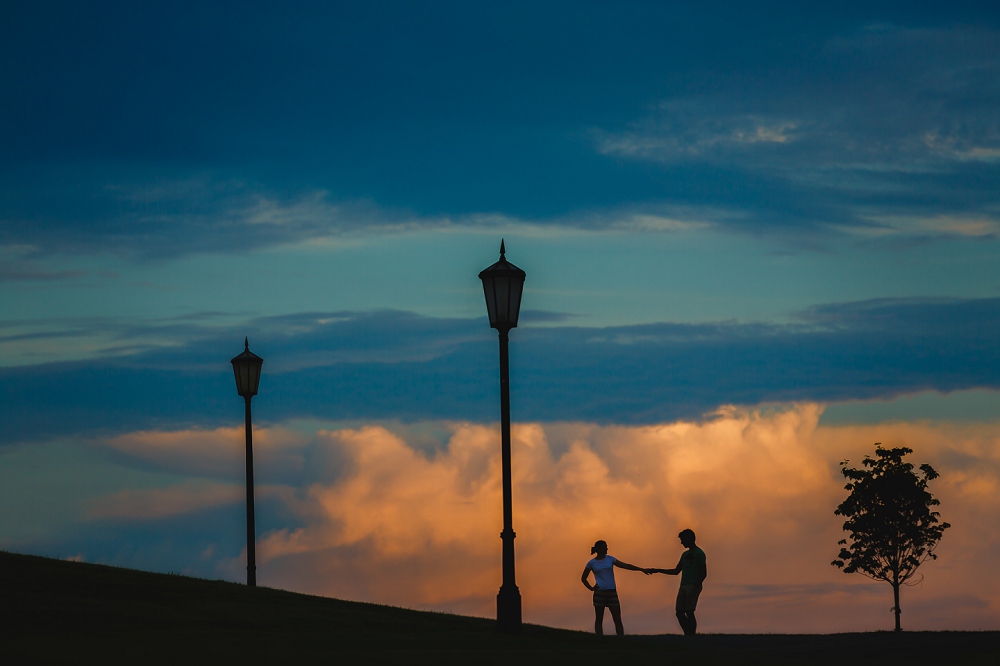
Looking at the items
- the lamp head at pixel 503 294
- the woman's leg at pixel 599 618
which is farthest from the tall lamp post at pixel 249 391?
the lamp head at pixel 503 294

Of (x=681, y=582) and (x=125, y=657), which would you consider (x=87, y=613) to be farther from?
(x=681, y=582)

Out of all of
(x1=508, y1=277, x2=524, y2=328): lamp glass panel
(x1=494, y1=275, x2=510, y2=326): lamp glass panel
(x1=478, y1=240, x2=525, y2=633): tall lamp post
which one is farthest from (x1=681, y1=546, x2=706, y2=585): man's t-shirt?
(x1=494, y1=275, x2=510, y2=326): lamp glass panel

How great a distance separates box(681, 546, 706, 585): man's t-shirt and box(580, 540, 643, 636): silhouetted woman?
0.85m

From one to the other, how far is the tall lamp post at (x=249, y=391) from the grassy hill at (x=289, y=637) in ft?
6.33

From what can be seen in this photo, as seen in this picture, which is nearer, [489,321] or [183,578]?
[489,321]

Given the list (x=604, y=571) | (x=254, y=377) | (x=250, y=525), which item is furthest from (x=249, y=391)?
(x=604, y=571)

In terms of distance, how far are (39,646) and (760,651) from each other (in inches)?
372

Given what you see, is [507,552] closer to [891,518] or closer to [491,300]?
[491,300]

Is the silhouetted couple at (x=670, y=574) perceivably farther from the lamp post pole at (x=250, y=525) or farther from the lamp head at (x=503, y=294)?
the lamp post pole at (x=250, y=525)

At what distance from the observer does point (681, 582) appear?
19250mm

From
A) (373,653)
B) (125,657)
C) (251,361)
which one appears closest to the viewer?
(125,657)

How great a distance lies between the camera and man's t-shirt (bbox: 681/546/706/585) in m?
18.9

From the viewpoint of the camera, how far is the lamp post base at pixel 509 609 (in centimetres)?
1614

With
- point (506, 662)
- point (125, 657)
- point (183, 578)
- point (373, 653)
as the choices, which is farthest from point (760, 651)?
point (183, 578)
